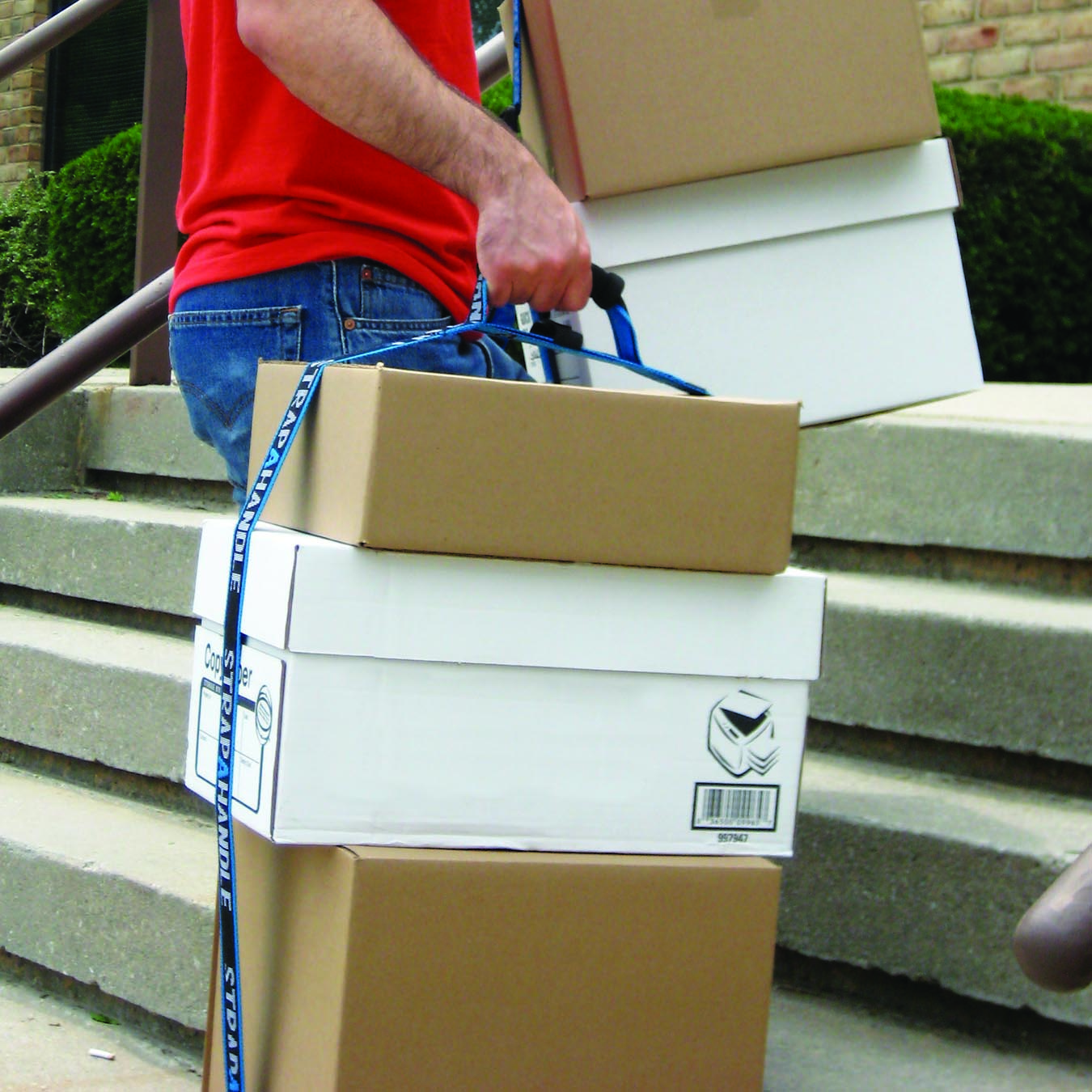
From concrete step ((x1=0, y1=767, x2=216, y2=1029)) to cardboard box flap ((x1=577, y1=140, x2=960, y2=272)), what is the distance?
1.02 m

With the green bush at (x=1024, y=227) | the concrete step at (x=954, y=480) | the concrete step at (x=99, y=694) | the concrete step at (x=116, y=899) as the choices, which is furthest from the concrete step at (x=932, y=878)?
the green bush at (x=1024, y=227)

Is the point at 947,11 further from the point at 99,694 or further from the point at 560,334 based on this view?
the point at 560,334

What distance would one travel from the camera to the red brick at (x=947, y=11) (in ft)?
14.6

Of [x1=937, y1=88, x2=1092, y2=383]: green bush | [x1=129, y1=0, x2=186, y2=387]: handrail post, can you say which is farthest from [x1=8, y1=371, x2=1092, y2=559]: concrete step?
[x1=129, y1=0, x2=186, y2=387]: handrail post

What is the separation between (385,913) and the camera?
1234 mm

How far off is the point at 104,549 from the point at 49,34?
1631 mm

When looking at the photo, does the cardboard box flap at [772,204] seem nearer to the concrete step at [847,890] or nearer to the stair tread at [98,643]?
the concrete step at [847,890]

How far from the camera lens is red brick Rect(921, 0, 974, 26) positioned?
14.6 feet

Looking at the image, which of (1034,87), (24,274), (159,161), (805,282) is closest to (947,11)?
(1034,87)

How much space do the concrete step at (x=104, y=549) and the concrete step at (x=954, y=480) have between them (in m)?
1.10

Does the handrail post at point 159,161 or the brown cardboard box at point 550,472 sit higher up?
the handrail post at point 159,161

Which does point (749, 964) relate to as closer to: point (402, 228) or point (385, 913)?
point (385, 913)

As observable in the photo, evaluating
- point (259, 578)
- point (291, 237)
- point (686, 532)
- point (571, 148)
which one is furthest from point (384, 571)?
point (571, 148)

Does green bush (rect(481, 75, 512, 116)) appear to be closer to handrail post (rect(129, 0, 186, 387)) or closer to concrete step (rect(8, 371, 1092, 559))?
handrail post (rect(129, 0, 186, 387))
